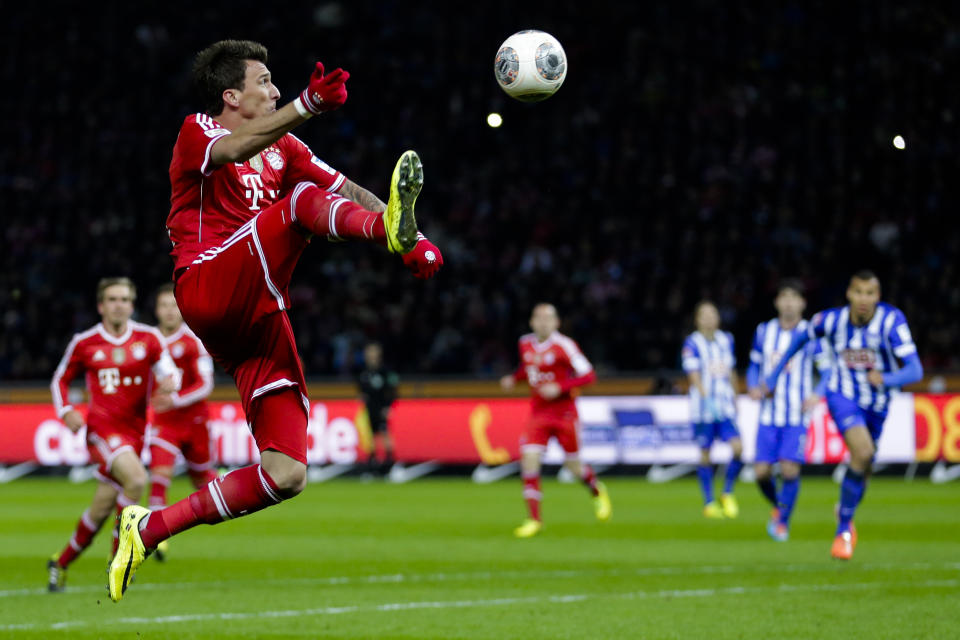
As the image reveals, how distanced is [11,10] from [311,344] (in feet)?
42.4

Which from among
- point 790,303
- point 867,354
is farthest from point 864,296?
point 790,303

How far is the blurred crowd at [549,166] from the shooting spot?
23672 mm

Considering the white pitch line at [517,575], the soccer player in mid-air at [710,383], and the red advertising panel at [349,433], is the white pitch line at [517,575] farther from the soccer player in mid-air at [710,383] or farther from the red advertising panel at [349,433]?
the red advertising panel at [349,433]

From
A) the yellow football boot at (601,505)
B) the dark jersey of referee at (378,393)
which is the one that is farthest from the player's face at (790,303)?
the dark jersey of referee at (378,393)

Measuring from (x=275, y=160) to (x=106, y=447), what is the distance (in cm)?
424

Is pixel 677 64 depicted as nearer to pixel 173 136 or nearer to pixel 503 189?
pixel 503 189

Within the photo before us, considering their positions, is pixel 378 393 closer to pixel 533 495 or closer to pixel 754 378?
pixel 533 495

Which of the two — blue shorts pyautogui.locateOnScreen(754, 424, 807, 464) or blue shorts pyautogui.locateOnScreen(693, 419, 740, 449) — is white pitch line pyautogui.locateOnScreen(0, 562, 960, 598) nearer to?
blue shorts pyautogui.locateOnScreen(754, 424, 807, 464)

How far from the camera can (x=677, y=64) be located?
2688cm

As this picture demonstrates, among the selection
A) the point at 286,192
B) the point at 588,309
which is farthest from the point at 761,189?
the point at 286,192

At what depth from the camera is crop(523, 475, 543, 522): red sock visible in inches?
531

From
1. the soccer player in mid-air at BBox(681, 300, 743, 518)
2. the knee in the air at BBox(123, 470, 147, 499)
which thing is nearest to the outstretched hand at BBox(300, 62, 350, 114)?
the knee in the air at BBox(123, 470, 147, 499)

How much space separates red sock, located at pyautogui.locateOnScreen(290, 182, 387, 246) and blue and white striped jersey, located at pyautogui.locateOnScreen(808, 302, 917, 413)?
6112mm

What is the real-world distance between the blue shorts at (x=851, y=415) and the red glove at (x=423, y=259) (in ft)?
19.6
